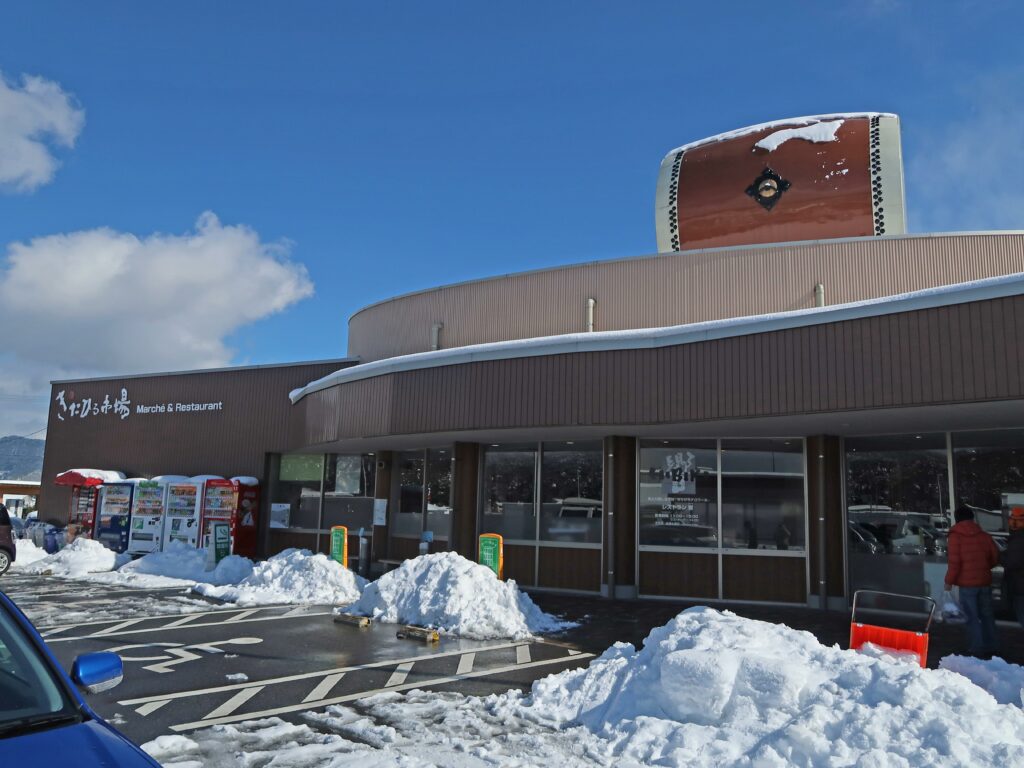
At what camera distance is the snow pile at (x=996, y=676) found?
6.35m

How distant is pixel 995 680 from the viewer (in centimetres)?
666

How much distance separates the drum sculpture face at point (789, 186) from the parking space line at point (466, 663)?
8.98 m

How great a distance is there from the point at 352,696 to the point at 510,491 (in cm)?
842

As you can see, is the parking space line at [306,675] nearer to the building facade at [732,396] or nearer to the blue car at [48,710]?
the blue car at [48,710]

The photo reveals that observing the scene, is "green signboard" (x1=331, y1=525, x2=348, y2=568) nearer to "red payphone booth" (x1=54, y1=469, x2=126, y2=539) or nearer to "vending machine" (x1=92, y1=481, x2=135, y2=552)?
"vending machine" (x1=92, y1=481, x2=135, y2=552)

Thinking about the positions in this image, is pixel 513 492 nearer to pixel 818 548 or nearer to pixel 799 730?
pixel 818 548

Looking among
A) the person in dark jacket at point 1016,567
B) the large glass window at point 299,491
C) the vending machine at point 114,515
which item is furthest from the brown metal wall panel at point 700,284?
the vending machine at point 114,515

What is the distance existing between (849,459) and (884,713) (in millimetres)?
8256

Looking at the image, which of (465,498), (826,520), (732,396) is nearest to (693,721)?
(732,396)

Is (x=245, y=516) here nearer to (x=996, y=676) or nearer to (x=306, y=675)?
(x=306, y=675)

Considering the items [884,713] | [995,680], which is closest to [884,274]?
[995,680]

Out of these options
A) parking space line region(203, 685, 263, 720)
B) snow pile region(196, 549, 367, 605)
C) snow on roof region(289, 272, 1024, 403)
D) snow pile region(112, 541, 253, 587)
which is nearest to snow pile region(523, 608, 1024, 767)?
parking space line region(203, 685, 263, 720)

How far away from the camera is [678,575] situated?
13.6 metres

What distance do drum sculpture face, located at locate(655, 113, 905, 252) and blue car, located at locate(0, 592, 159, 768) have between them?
12747 millimetres
